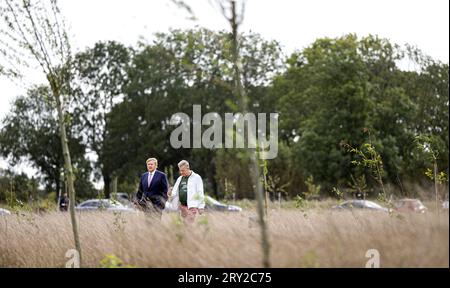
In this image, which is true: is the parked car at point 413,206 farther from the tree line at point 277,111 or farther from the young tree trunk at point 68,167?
the tree line at point 277,111

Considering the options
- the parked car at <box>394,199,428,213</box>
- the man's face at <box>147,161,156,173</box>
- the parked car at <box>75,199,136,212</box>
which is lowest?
the parked car at <box>75,199,136,212</box>

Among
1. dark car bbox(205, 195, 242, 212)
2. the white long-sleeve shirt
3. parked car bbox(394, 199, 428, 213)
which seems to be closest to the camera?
parked car bbox(394, 199, 428, 213)

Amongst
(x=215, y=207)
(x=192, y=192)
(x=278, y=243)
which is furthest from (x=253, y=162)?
(x=215, y=207)

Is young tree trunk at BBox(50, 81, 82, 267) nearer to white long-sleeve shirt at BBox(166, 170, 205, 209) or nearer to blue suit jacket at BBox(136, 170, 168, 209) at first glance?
white long-sleeve shirt at BBox(166, 170, 205, 209)

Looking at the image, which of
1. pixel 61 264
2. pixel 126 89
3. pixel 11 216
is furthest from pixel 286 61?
pixel 61 264

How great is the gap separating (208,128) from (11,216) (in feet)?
110

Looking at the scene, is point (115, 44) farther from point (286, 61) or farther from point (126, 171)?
point (286, 61)

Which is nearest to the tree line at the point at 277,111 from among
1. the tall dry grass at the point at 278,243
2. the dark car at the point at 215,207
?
the dark car at the point at 215,207

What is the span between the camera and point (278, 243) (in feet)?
17.2

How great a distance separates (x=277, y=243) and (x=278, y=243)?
0.01m

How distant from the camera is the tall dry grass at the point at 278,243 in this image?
482 cm

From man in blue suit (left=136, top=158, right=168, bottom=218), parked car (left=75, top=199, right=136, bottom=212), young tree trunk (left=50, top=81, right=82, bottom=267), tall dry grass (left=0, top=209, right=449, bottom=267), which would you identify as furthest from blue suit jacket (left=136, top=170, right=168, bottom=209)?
young tree trunk (left=50, top=81, right=82, bottom=267)

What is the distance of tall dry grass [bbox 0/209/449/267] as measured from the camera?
4.82 m

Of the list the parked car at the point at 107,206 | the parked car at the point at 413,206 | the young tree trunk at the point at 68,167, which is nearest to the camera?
the parked car at the point at 413,206
